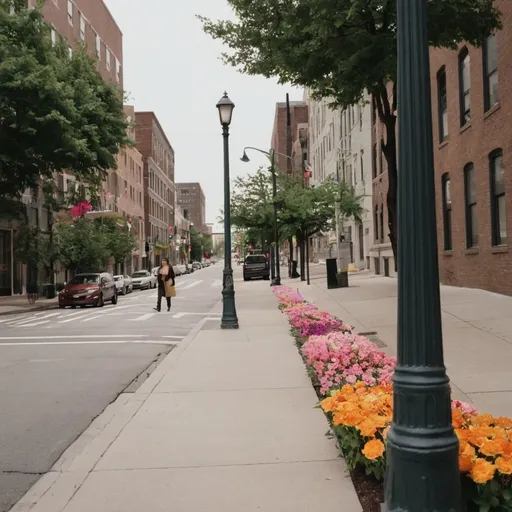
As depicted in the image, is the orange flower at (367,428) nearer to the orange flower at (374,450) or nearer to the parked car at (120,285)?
the orange flower at (374,450)

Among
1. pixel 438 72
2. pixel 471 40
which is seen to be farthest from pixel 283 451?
pixel 438 72

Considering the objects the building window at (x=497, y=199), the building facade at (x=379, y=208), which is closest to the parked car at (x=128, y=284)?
the building facade at (x=379, y=208)

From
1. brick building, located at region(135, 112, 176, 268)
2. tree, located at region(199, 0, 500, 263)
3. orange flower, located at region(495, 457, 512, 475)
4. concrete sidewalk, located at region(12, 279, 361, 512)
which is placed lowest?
concrete sidewalk, located at region(12, 279, 361, 512)

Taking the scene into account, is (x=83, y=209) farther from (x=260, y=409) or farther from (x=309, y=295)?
(x=260, y=409)

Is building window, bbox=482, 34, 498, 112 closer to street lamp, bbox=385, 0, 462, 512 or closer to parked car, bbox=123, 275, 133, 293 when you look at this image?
street lamp, bbox=385, 0, 462, 512

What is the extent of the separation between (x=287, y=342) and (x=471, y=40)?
27.4 ft

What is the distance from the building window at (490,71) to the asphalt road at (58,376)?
10319mm

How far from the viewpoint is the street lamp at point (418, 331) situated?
3.03 meters

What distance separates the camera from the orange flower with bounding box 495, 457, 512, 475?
3.27m

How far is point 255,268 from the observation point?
46031mm

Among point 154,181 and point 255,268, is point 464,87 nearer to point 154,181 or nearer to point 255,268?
point 255,268

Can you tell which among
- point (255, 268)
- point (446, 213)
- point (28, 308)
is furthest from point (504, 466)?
point (255, 268)

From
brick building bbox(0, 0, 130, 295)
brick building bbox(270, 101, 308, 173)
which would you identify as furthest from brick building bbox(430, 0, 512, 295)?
brick building bbox(270, 101, 308, 173)

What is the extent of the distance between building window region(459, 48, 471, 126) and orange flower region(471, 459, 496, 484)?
1691 centimetres
